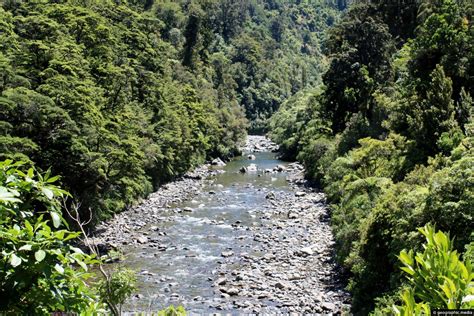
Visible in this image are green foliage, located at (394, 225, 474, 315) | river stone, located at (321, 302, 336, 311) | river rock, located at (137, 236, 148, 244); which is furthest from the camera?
river rock, located at (137, 236, 148, 244)

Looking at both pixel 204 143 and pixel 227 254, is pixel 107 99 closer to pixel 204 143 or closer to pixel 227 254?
pixel 227 254

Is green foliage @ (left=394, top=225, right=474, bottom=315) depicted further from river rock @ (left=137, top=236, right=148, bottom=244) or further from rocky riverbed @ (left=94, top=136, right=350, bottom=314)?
river rock @ (left=137, top=236, right=148, bottom=244)

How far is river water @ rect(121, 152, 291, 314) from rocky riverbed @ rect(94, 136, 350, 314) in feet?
0.15

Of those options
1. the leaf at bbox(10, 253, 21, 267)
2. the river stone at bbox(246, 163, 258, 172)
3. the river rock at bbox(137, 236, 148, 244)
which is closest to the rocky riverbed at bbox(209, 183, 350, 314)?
the river rock at bbox(137, 236, 148, 244)

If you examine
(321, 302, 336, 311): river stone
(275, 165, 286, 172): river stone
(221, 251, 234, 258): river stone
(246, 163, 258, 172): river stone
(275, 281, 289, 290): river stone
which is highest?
(275, 165, 286, 172): river stone

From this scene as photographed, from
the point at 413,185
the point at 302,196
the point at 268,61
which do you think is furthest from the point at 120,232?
the point at 268,61

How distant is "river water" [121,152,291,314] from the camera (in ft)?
59.9

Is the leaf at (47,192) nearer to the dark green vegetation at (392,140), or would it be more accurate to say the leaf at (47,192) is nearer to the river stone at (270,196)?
the dark green vegetation at (392,140)

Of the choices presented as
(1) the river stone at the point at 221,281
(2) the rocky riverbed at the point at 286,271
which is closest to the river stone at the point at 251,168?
(2) the rocky riverbed at the point at 286,271

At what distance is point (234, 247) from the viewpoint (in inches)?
957

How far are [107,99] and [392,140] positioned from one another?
786 inches

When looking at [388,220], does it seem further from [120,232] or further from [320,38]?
[320,38]

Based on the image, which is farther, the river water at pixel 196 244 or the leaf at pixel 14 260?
the river water at pixel 196 244

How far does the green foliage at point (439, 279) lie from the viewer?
231cm
